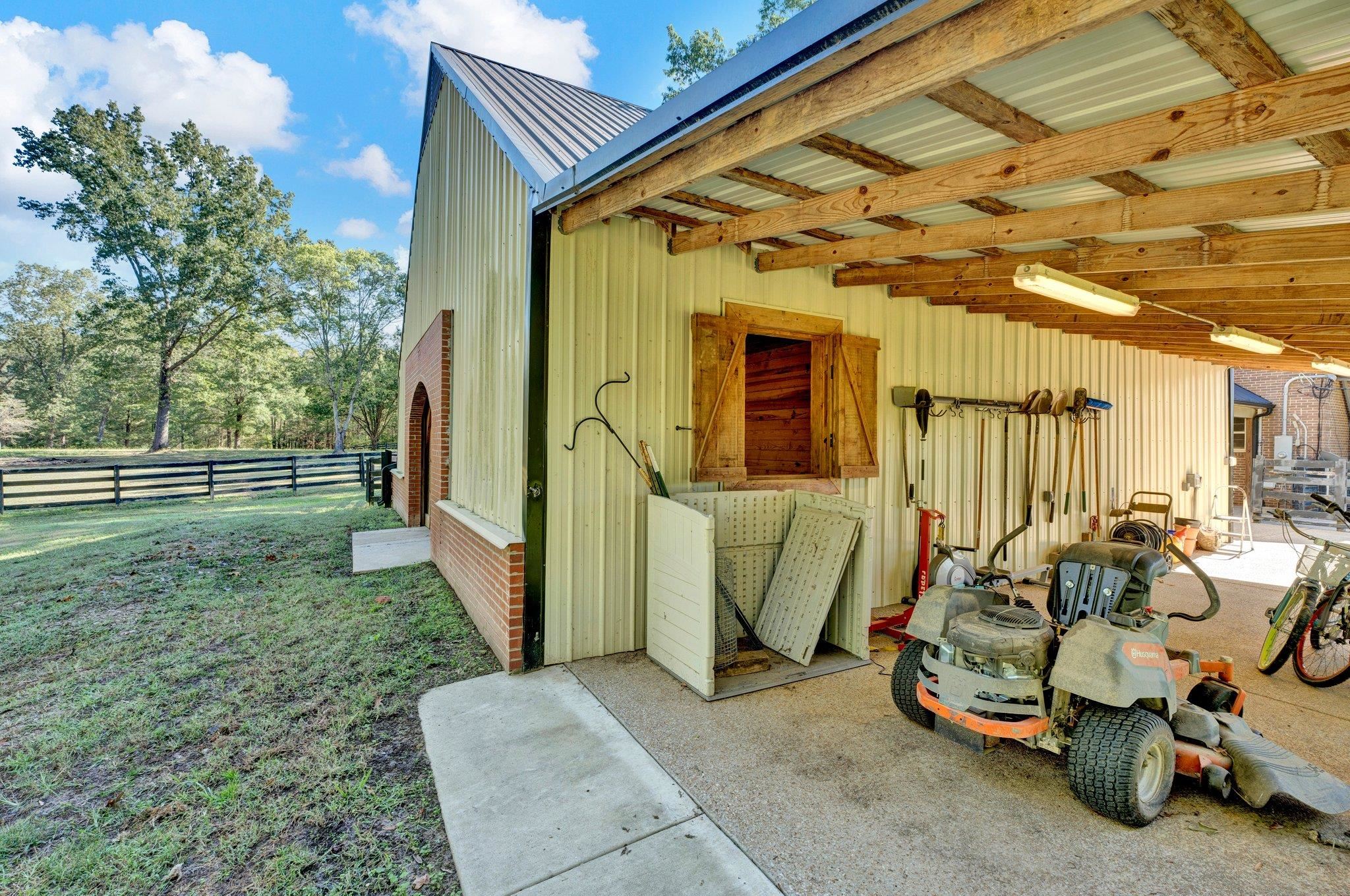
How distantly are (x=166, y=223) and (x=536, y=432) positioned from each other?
80.2ft

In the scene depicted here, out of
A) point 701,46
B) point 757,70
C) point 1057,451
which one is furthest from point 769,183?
point 701,46

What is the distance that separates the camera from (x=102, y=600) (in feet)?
16.0

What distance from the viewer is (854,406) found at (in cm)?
474

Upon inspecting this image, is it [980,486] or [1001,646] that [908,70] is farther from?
[980,486]

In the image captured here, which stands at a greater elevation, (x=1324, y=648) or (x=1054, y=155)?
(x=1054, y=155)

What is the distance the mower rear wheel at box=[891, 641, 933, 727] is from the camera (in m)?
2.79

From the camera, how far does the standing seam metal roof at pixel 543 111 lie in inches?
155

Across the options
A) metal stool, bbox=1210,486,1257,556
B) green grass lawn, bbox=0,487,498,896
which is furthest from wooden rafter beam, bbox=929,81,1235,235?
metal stool, bbox=1210,486,1257,556

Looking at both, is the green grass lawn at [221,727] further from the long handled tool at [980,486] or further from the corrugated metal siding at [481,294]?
the long handled tool at [980,486]

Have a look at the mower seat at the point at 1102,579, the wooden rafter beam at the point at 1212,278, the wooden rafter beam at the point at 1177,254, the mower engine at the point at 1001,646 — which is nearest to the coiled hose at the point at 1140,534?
the wooden rafter beam at the point at 1212,278

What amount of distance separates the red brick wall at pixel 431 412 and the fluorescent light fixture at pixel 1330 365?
9931 mm

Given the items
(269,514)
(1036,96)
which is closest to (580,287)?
(1036,96)

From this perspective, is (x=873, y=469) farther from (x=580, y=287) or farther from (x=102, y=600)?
(x=102, y=600)

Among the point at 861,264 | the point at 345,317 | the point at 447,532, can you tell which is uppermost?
the point at 345,317
